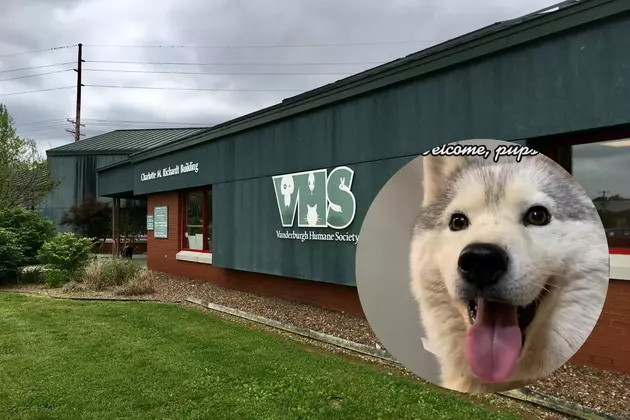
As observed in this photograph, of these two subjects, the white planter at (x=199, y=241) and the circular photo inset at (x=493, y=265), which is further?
the white planter at (x=199, y=241)

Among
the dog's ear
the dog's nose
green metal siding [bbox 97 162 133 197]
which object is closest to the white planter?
green metal siding [bbox 97 162 133 197]

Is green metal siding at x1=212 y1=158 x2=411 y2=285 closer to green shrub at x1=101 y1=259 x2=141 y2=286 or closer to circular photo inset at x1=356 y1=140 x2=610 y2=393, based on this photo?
green shrub at x1=101 y1=259 x2=141 y2=286

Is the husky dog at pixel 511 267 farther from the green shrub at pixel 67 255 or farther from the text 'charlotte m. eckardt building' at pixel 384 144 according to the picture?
the green shrub at pixel 67 255

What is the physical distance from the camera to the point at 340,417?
4.79 m

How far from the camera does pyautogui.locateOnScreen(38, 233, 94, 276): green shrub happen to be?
15.2 meters

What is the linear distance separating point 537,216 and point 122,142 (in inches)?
1597

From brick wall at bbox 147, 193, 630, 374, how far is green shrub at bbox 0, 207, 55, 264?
3.82 m

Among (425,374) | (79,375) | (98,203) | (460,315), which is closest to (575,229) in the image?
(460,315)

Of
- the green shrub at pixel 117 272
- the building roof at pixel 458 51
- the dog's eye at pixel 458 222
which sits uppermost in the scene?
the building roof at pixel 458 51

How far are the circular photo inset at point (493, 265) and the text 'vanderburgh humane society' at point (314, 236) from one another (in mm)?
6944

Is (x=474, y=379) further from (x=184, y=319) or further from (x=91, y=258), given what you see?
(x=91, y=258)

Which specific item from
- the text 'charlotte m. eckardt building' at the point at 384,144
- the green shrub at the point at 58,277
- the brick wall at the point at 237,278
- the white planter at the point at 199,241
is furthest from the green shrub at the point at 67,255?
the white planter at the point at 199,241

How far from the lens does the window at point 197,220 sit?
15.6m

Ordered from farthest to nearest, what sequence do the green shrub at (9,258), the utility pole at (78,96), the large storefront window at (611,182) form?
the utility pole at (78,96) → the green shrub at (9,258) → the large storefront window at (611,182)
